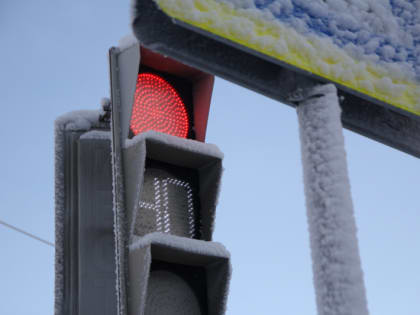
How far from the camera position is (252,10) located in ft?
3.23

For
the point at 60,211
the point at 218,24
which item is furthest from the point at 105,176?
the point at 218,24

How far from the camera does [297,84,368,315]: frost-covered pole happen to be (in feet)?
2.75

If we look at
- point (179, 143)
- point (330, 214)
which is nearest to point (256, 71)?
point (330, 214)

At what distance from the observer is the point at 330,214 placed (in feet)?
2.90

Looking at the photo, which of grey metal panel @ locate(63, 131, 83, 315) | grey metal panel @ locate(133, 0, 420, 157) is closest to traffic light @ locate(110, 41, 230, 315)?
grey metal panel @ locate(63, 131, 83, 315)

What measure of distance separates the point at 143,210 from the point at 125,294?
0.30 m

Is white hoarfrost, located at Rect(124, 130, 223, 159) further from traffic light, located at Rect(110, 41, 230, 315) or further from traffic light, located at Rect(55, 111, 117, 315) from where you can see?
traffic light, located at Rect(55, 111, 117, 315)

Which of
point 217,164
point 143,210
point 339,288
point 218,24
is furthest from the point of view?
point 217,164

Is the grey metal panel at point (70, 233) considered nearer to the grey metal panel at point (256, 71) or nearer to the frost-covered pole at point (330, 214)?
the grey metal panel at point (256, 71)

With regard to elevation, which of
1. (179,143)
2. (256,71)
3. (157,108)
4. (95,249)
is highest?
(157,108)

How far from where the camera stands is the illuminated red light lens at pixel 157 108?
2281 mm

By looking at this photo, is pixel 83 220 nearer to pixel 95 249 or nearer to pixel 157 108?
pixel 95 249

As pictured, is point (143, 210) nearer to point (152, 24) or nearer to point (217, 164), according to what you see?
point (217, 164)

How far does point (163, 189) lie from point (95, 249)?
0.49 m
